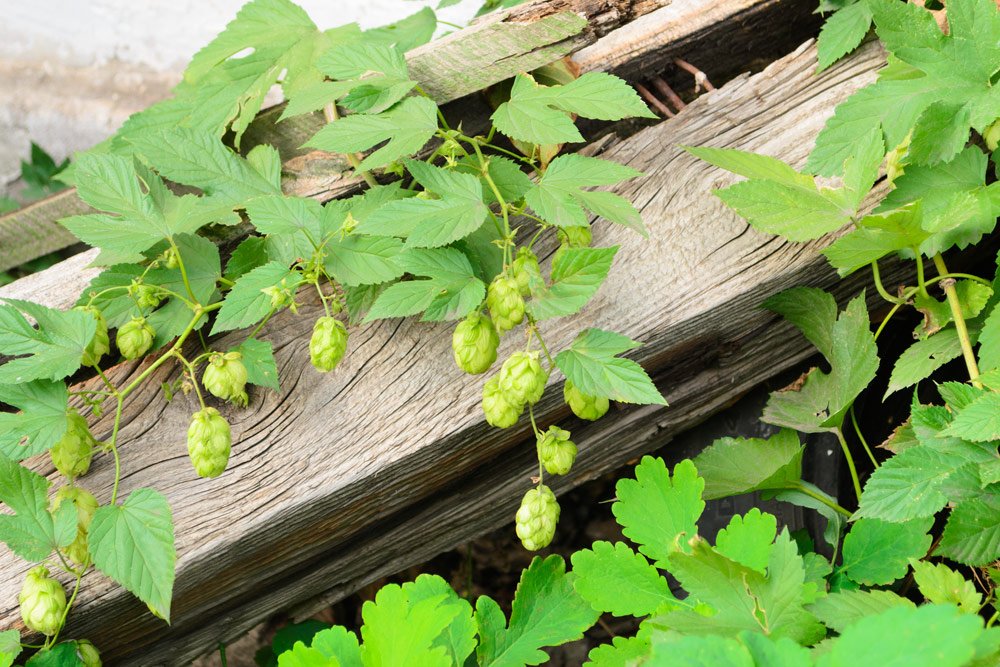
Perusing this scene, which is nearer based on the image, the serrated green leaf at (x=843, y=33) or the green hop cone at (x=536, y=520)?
the green hop cone at (x=536, y=520)

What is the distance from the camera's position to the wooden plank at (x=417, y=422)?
1231 millimetres

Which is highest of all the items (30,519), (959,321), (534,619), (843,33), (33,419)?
(843,33)

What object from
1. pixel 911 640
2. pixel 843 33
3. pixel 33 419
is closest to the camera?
pixel 911 640

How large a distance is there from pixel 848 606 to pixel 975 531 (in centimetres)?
19

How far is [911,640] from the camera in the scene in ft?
2.23

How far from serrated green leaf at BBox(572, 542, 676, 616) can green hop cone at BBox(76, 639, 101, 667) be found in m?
0.66

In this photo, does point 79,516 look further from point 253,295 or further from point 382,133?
point 382,133

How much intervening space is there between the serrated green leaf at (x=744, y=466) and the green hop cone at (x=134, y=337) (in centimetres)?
Result: 81

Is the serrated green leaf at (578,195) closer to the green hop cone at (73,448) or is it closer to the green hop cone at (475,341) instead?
the green hop cone at (475,341)

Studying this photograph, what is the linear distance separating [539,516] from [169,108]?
3.22ft

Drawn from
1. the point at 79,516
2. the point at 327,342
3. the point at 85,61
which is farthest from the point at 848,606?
the point at 85,61

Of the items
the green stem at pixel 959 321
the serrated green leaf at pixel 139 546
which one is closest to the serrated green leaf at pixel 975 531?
the green stem at pixel 959 321

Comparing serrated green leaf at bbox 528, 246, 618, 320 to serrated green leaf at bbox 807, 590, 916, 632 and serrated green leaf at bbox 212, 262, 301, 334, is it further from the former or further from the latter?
serrated green leaf at bbox 807, 590, 916, 632

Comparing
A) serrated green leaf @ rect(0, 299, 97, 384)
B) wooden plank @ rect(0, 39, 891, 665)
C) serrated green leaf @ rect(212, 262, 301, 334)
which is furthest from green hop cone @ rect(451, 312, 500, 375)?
serrated green leaf @ rect(0, 299, 97, 384)
